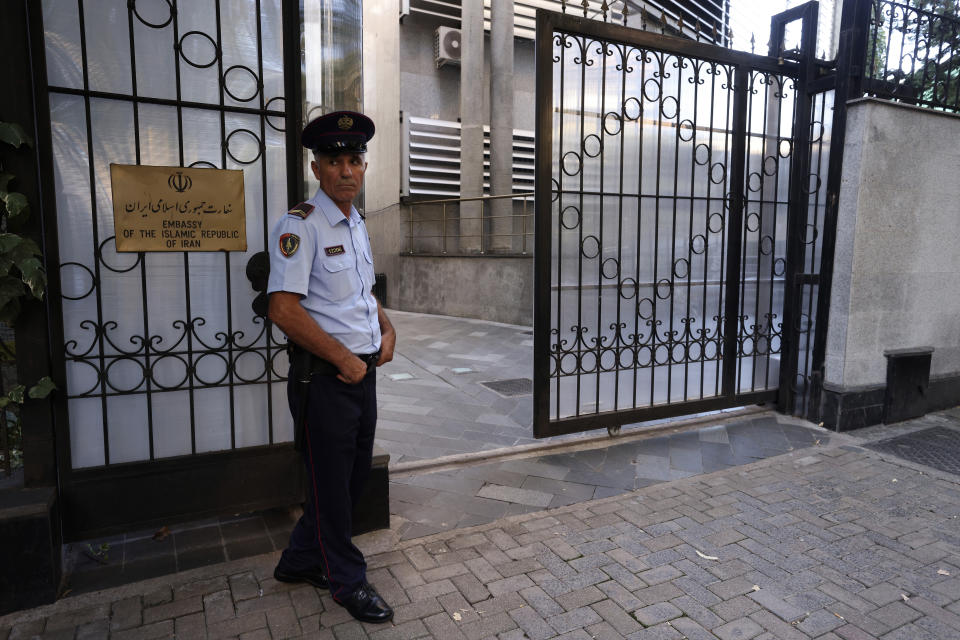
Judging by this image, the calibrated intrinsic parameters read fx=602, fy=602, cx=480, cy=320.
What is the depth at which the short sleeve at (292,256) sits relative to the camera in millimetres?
2428

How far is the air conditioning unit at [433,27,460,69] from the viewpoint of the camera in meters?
13.1

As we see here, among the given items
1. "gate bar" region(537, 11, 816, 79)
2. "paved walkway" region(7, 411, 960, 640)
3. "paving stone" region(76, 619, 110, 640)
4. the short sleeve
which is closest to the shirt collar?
the short sleeve

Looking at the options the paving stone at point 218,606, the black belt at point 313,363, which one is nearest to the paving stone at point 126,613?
the paving stone at point 218,606

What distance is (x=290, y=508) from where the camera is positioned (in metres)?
3.52

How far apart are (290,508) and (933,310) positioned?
5.72 metres

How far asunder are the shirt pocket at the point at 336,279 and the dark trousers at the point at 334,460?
34cm

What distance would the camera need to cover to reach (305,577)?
110 inches

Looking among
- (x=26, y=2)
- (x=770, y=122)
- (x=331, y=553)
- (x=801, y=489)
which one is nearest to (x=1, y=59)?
(x=26, y=2)

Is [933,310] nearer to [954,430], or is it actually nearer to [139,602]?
[954,430]

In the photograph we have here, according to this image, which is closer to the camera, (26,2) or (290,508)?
(26,2)

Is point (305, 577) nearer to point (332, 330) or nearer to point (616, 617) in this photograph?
point (332, 330)

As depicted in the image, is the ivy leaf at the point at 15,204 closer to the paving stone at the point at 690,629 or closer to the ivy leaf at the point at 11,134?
the ivy leaf at the point at 11,134

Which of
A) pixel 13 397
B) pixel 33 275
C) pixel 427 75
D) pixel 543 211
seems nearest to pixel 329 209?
pixel 33 275

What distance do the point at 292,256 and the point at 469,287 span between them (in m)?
8.96
